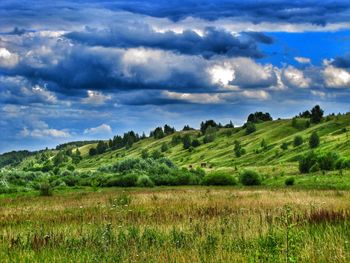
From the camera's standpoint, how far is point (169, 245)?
41.7 ft

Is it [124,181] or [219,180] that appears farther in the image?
[219,180]

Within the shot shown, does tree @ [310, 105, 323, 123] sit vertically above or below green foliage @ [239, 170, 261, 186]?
above

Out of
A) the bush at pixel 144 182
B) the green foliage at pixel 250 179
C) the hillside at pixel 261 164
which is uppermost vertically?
the hillside at pixel 261 164

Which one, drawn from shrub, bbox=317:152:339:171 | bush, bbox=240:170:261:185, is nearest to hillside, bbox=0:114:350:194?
shrub, bbox=317:152:339:171

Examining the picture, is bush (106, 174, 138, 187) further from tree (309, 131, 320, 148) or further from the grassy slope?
tree (309, 131, 320, 148)

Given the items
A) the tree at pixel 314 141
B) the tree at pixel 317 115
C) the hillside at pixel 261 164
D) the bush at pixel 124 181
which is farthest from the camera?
the tree at pixel 317 115

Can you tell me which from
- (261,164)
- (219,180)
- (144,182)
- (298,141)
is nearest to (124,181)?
(144,182)

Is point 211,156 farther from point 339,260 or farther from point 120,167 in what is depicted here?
point 339,260

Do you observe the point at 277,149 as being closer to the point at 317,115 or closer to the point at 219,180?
the point at 317,115

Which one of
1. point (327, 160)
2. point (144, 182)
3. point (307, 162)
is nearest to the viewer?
point (144, 182)

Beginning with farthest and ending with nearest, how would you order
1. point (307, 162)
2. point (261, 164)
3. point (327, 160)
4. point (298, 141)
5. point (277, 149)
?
point (277, 149) < point (298, 141) < point (261, 164) < point (307, 162) < point (327, 160)

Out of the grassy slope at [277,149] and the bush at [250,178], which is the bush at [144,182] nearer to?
the bush at [250,178]

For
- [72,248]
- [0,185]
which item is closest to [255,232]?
[72,248]

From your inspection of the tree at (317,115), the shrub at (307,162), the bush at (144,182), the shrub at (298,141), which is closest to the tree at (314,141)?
the shrub at (298,141)
